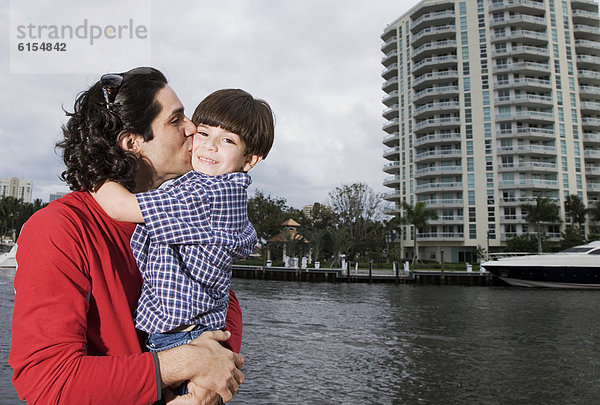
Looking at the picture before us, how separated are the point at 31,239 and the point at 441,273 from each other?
122 ft

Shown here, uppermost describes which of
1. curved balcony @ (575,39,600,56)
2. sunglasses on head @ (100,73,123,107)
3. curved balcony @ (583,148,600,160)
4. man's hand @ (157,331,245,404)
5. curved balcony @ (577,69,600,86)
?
curved balcony @ (575,39,600,56)

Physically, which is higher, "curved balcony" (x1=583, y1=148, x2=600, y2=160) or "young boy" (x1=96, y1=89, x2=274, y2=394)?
"curved balcony" (x1=583, y1=148, x2=600, y2=160)

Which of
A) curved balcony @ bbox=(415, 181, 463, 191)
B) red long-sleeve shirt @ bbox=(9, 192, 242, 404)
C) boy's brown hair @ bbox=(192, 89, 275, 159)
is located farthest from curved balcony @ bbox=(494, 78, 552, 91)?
red long-sleeve shirt @ bbox=(9, 192, 242, 404)

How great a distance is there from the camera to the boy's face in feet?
7.00

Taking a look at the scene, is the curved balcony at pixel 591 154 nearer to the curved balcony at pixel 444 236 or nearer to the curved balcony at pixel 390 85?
the curved balcony at pixel 444 236

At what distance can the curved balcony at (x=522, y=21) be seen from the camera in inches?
2350

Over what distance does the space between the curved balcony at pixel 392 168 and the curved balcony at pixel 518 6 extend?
25.7 meters

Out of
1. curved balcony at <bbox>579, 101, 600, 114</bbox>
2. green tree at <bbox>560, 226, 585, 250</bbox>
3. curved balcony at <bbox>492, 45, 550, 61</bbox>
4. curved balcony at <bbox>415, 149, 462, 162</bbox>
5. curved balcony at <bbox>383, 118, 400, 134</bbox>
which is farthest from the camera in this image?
curved balcony at <bbox>383, 118, 400, 134</bbox>

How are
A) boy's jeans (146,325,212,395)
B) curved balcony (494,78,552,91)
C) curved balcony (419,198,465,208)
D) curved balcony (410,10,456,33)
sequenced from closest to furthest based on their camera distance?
boy's jeans (146,325,212,395), curved balcony (494,78,552,91), curved balcony (419,198,465,208), curved balcony (410,10,456,33)

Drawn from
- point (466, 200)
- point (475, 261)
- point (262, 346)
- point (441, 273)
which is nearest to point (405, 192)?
point (466, 200)

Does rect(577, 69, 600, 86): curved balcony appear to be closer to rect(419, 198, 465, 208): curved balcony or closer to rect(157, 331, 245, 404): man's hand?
rect(419, 198, 465, 208): curved balcony

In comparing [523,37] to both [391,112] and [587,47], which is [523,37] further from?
[391,112]

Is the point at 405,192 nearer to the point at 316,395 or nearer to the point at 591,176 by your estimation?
the point at 591,176

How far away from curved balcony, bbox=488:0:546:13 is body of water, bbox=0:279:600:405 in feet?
174
